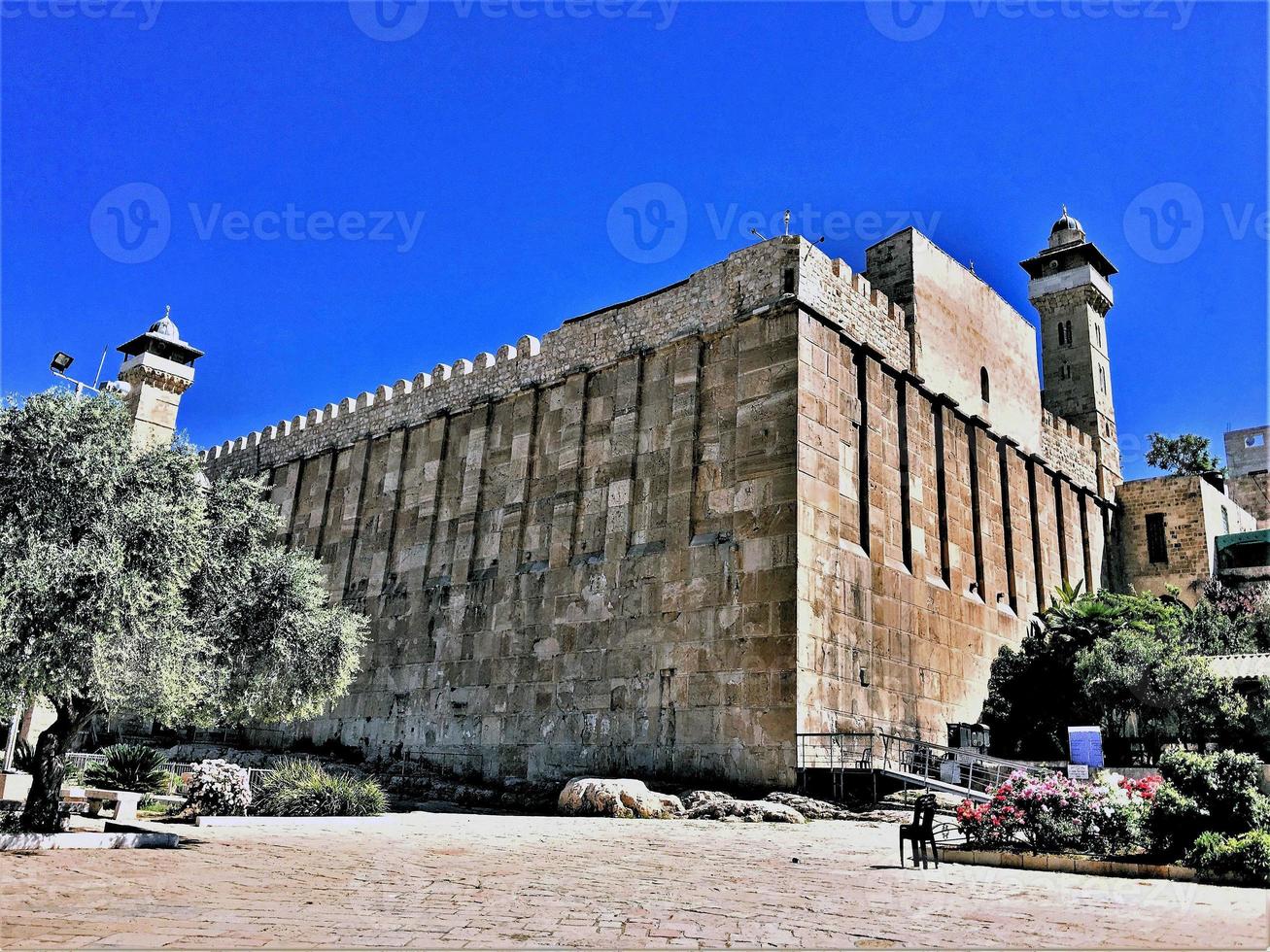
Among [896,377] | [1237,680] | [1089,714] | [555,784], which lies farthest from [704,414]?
[1237,680]

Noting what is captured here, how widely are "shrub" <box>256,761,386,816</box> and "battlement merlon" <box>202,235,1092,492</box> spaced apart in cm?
621

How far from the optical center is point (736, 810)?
1633 cm

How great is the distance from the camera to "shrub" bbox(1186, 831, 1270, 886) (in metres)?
8.77

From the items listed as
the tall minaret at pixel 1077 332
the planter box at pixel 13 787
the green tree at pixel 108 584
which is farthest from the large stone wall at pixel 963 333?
the planter box at pixel 13 787

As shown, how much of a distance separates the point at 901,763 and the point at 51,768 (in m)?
14.5

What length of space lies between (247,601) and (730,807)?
844 cm

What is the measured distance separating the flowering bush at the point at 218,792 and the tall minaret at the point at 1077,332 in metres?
27.7

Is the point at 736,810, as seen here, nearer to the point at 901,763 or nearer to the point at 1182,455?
the point at 901,763

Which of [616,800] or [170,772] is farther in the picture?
[170,772]

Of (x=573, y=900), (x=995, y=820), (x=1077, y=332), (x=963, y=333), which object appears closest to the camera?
(x=573, y=900)

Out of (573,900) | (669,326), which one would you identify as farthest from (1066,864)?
(669,326)

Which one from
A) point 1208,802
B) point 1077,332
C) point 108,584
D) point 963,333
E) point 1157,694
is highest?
point 1077,332

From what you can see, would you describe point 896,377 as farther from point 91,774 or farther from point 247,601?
point 91,774

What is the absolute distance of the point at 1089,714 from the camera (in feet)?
67.7
